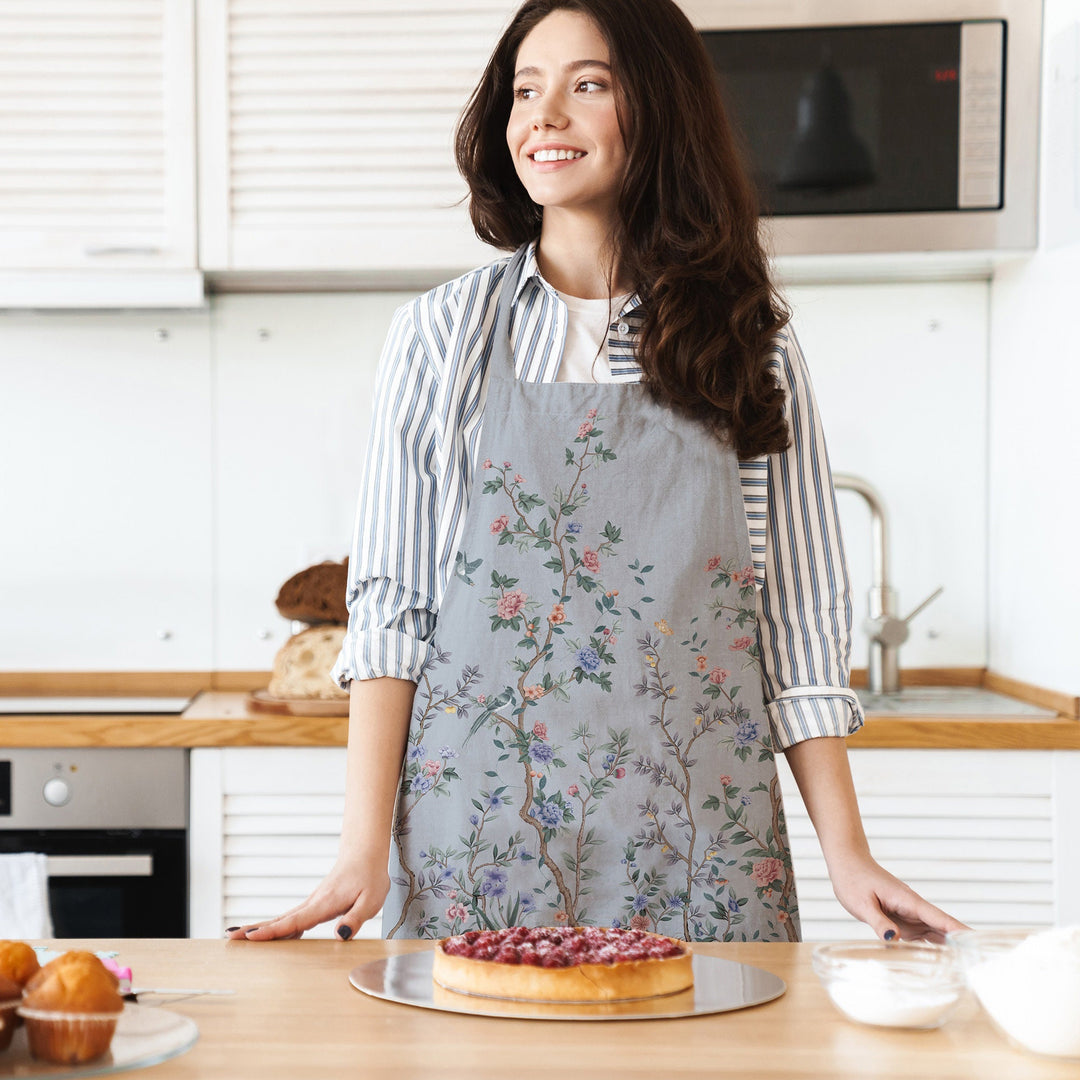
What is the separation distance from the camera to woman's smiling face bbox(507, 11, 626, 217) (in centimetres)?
119

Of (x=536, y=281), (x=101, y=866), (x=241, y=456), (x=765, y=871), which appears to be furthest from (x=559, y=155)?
(x=241, y=456)

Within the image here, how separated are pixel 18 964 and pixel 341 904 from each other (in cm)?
37

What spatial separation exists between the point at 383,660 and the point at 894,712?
1.21 metres

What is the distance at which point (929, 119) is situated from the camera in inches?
84.4

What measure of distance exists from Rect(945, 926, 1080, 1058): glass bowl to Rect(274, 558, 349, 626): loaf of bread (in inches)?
64.3

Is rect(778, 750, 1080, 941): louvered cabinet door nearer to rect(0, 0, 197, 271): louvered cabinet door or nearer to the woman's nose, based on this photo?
the woman's nose

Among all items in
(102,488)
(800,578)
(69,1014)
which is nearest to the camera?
(69,1014)

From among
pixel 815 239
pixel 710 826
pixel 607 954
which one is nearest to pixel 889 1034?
pixel 607 954

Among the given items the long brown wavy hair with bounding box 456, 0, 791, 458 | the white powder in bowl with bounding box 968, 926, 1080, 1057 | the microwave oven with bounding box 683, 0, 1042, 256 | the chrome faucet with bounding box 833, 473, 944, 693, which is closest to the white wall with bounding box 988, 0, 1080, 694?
the microwave oven with bounding box 683, 0, 1042, 256

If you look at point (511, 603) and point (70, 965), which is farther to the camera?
point (511, 603)

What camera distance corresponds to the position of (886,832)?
2025 mm

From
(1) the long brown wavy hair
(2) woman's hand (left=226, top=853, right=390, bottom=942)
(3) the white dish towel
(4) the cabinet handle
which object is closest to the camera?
(2) woman's hand (left=226, top=853, right=390, bottom=942)

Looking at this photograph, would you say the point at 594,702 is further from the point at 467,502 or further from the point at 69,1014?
the point at 69,1014

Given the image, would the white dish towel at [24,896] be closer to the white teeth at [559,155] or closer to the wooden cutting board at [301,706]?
the wooden cutting board at [301,706]
